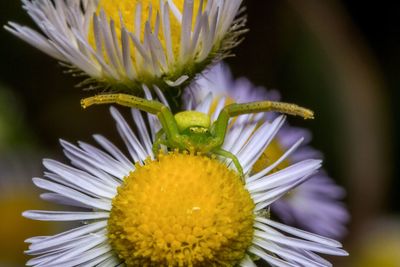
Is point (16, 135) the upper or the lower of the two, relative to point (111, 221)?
upper

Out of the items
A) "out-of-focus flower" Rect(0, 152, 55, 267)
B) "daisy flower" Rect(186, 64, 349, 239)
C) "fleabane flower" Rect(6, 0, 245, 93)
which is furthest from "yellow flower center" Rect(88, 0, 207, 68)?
"out-of-focus flower" Rect(0, 152, 55, 267)

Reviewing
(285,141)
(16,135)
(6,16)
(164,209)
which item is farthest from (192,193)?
(6,16)

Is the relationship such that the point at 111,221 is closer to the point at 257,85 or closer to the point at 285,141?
the point at 285,141

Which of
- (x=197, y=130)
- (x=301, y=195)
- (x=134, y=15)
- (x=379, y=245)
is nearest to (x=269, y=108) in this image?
(x=197, y=130)

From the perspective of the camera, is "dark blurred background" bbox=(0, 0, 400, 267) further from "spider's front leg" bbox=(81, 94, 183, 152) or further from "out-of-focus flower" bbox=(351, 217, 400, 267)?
"spider's front leg" bbox=(81, 94, 183, 152)

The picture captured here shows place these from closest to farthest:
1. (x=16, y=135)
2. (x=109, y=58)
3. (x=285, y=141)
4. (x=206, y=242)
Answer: (x=206, y=242) < (x=109, y=58) < (x=285, y=141) < (x=16, y=135)

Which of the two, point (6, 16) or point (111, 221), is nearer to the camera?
point (111, 221)
